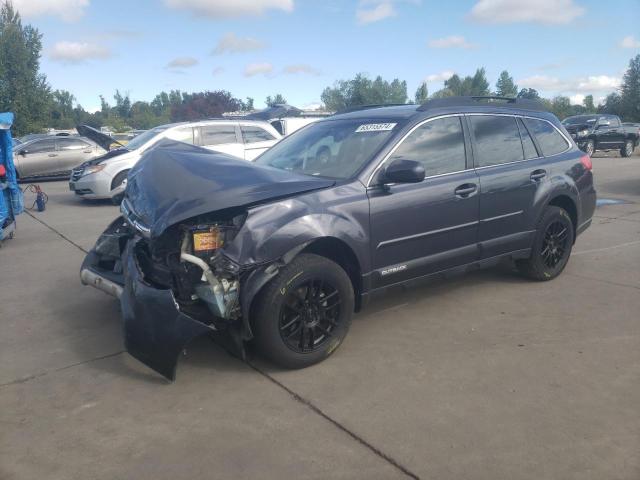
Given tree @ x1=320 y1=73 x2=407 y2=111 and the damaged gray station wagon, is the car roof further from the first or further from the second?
tree @ x1=320 y1=73 x2=407 y2=111

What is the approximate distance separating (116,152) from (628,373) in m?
11.0

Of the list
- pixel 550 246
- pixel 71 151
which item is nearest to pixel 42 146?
pixel 71 151

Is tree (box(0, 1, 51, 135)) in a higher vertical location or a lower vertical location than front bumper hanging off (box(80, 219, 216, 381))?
higher

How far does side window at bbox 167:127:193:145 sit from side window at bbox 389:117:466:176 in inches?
326

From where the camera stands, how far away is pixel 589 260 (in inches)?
249

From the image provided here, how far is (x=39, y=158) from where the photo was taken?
16859mm

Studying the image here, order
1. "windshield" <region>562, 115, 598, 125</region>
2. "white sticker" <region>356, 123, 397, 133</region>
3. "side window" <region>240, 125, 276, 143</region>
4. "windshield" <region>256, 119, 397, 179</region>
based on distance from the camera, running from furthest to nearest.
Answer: "windshield" <region>562, 115, 598, 125</region> < "side window" <region>240, 125, 276, 143</region> < "white sticker" <region>356, 123, 397, 133</region> < "windshield" <region>256, 119, 397, 179</region>

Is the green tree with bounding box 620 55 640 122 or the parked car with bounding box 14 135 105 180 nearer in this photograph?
the parked car with bounding box 14 135 105 180

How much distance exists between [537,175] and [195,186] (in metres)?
3.30

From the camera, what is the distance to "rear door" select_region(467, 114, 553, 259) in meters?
4.68

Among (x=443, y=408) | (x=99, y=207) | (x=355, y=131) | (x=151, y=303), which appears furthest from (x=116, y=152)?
(x=443, y=408)

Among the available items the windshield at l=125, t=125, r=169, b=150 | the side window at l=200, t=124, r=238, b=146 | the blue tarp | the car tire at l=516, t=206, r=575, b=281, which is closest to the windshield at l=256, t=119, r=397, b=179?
the car tire at l=516, t=206, r=575, b=281

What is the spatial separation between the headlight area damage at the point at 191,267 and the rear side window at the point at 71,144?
15.4 meters

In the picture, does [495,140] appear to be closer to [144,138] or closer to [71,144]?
[144,138]
